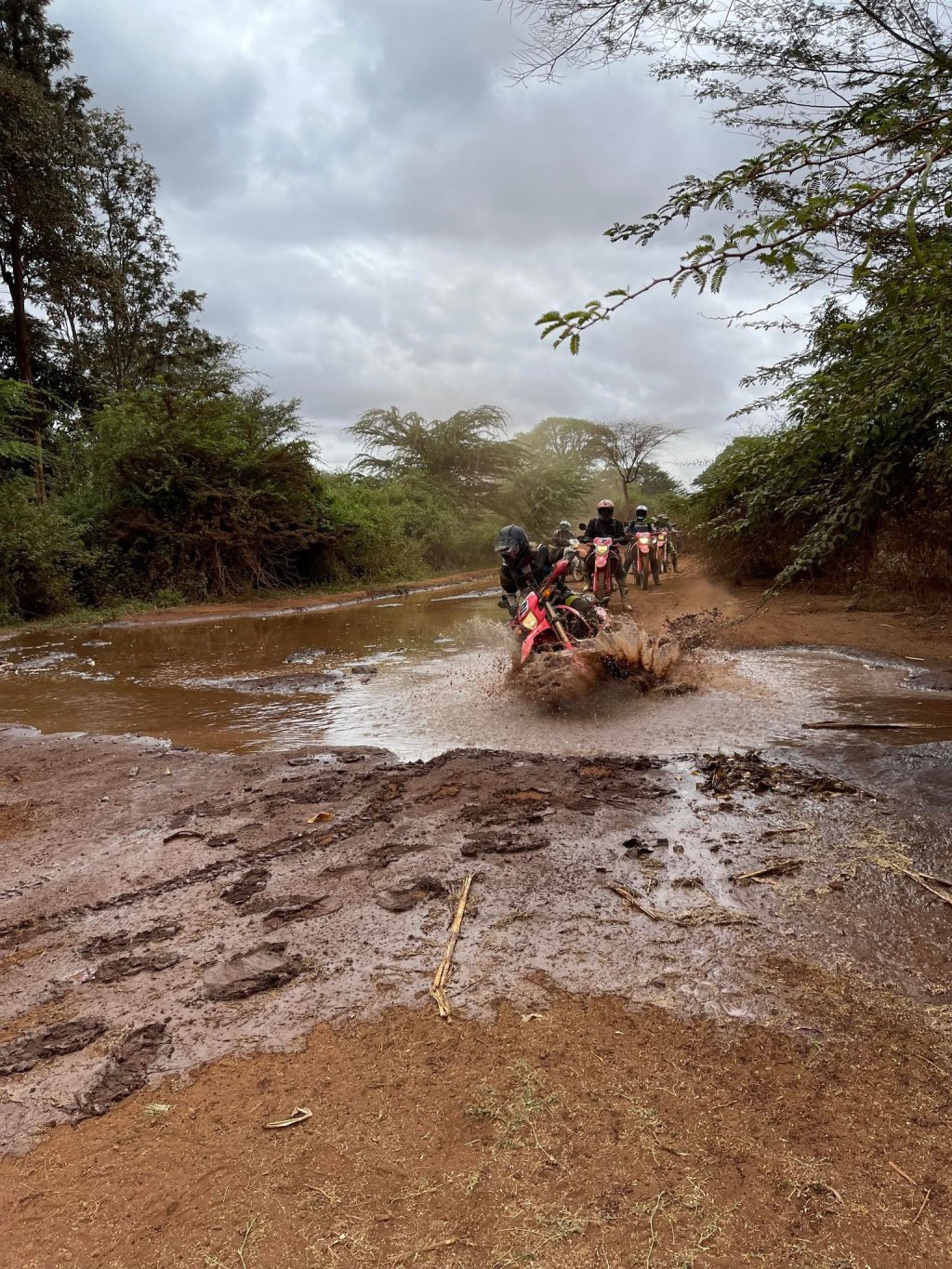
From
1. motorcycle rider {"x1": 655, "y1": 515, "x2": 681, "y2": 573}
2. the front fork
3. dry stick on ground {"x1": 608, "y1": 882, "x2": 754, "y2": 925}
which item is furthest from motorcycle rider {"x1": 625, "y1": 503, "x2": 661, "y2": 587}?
dry stick on ground {"x1": 608, "y1": 882, "x2": 754, "y2": 925}

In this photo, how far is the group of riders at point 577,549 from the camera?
8828mm

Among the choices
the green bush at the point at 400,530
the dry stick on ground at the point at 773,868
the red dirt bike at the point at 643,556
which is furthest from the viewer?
the green bush at the point at 400,530

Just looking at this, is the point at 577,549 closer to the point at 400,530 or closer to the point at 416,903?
the point at 416,903

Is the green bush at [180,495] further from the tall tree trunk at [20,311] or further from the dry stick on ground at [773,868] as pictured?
the dry stick on ground at [773,868]

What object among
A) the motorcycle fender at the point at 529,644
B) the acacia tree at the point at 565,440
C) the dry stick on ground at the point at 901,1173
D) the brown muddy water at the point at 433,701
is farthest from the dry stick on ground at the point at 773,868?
the acacia tree at the point at 565,440

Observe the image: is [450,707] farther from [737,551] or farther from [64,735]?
[737,551]

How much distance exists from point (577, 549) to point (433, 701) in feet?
18.6

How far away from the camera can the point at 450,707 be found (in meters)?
6.99

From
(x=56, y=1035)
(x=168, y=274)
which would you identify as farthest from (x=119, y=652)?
(x=168, y=274)

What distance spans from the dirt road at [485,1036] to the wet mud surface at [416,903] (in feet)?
0.05

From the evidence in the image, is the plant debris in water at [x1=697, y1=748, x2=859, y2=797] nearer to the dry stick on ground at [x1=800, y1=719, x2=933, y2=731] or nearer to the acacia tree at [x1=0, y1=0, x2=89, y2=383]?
the dry stick on ground at [x1=800, y1=719, x2=933, y2=731]

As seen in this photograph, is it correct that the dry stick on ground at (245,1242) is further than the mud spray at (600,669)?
No

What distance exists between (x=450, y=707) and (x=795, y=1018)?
4934 mm

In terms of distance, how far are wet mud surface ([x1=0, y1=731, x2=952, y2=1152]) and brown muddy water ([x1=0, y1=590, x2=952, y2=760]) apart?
1.06 meters
